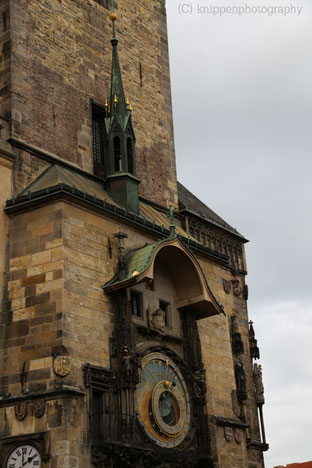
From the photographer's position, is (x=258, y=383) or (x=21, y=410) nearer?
(x=21, y=410)

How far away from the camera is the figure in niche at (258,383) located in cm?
2626

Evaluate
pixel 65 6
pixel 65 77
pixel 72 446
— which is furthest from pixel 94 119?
pixel 72 446

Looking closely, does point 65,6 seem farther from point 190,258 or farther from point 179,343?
point 179,343

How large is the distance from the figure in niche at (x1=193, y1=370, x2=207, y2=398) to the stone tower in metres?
0.04

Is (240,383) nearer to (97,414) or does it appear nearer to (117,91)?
(97,414)

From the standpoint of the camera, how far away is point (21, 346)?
17781 mm

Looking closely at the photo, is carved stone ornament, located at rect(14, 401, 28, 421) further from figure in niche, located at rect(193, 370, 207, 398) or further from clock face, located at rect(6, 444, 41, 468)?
figure in niche, located at rect(193, 370, 207, 398)

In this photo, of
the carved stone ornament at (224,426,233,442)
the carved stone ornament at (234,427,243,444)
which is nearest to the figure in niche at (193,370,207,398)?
the carved stone ornament at (224,426,233,442)

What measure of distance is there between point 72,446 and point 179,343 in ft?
15.9

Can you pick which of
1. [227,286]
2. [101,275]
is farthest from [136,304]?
[227,286]

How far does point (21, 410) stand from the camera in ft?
55.9

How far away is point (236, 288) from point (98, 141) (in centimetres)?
683

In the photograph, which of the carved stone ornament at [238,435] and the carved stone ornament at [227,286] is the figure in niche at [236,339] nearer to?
the carved stone ornament at [227,286]

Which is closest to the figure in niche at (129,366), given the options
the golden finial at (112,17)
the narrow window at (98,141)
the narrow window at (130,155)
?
the narrow window at (130,155)
